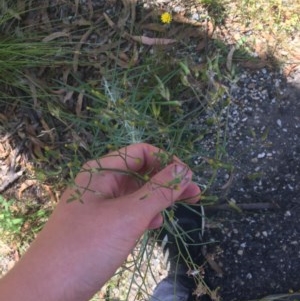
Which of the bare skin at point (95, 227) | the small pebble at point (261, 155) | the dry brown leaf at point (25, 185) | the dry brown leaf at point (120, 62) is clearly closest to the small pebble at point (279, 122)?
the small pebble at point (261, 155)

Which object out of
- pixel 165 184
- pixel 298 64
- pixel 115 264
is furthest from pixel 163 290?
pixel 298 64

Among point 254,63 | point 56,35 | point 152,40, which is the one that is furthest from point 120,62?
point 254,63

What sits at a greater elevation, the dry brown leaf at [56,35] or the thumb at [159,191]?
the dry brown leaf at [56,35]

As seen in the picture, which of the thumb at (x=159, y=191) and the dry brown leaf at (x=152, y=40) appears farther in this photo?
the dry brown leaf at (x=152, y=40)

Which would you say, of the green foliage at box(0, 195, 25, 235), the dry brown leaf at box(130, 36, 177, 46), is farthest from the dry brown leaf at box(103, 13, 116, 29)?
the green foliage at box(0, 195, 25, 235)

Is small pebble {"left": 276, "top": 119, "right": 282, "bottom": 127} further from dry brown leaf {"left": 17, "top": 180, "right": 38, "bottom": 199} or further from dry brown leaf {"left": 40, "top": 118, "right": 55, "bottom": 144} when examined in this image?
dry brown leaf {"left": 17, "top": 180, "right": 38, "bottom": 199}

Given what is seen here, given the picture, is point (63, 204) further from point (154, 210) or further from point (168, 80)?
point (168, 80)

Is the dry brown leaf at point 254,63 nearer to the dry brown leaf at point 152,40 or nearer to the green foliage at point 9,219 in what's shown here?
the dry brown leaf at point 152,40

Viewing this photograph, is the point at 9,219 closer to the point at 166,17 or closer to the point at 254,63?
the point at 166,17

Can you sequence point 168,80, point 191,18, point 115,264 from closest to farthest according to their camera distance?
1. point 115,264
2. point 168,80
3. point 191,18
